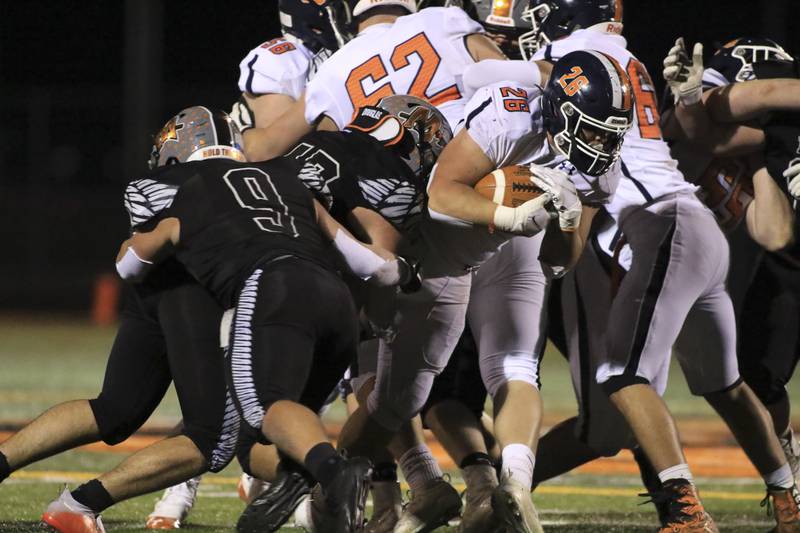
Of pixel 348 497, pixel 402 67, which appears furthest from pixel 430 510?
pixel 402 67

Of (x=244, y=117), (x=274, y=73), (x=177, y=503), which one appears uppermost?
(x=274, y=73)

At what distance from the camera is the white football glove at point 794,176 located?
4691 millimetres

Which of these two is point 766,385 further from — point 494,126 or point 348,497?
point 348,497

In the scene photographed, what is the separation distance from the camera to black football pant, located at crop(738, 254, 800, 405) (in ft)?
17.0

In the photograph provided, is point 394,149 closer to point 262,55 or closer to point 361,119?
point 361,119

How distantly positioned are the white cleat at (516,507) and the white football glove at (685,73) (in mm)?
1566

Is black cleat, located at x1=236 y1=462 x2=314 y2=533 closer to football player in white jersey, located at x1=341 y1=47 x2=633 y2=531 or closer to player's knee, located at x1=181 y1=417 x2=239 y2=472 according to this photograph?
player's knee, located at x1=181 y1=417 x2=239 y2=472

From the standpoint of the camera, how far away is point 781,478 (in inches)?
181

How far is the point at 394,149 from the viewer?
410 cm

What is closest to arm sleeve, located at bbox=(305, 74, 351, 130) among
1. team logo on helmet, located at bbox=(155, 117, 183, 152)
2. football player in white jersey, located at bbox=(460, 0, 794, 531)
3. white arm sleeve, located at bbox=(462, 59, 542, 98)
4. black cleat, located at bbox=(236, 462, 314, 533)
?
white arm sleeve, located at bbox=(462, 59, 542, 98)

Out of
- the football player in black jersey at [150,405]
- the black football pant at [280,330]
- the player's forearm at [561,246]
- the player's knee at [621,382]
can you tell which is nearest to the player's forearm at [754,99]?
the player's forearm at [561,246]

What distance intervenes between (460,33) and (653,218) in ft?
3.46

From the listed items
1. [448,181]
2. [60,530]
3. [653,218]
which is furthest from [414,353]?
[60,530]

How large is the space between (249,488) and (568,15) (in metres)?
2.13
